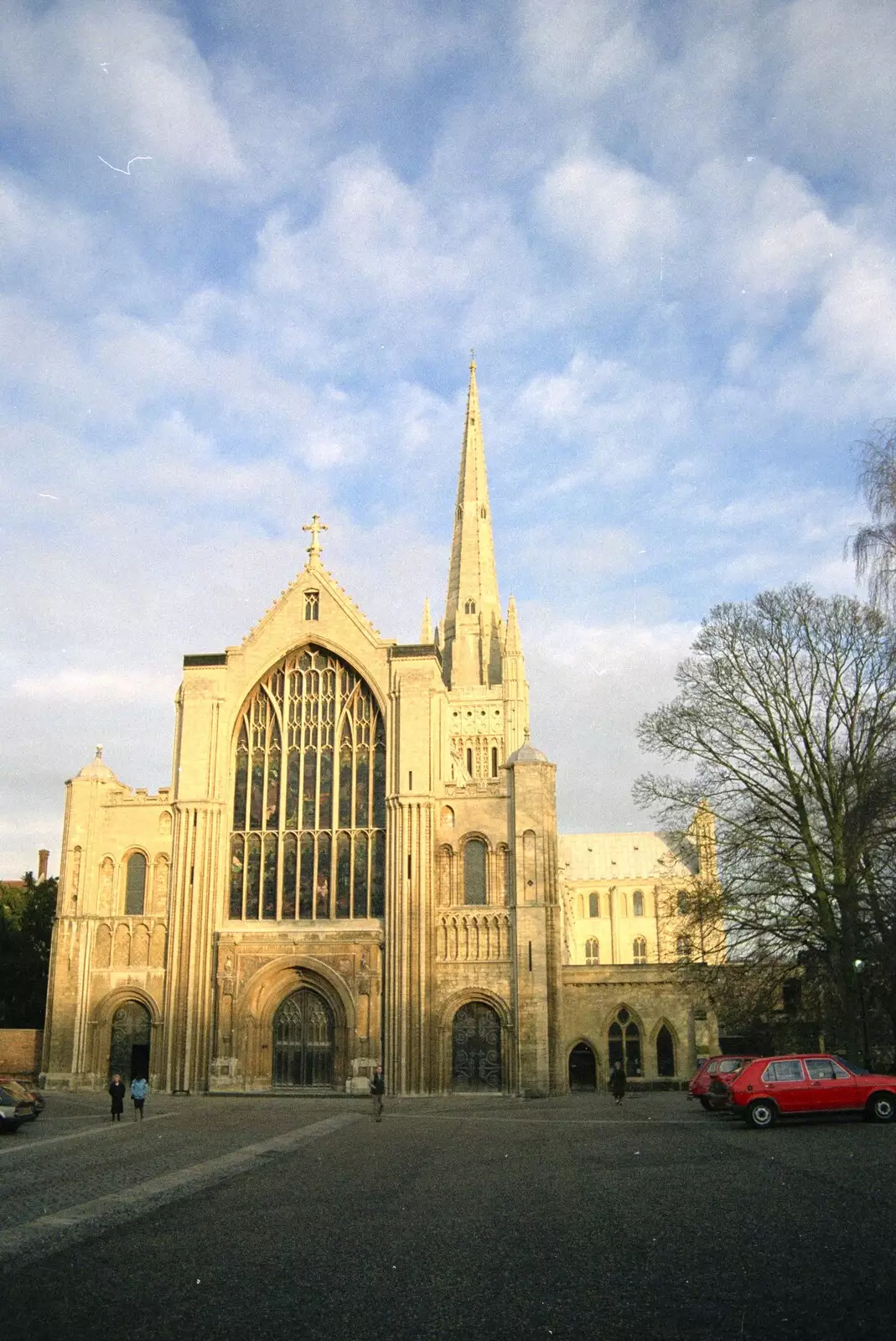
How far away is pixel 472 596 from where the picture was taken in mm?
80750

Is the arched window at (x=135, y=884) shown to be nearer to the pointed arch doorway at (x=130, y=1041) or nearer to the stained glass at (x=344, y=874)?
the pointed arch doorway at (x=130, y=1041)

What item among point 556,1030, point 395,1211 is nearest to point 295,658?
point 556,1030

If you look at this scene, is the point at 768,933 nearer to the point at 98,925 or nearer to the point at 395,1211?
the point at 395,1211

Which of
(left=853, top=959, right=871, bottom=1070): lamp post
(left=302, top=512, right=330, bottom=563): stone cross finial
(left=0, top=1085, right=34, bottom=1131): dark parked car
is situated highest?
(left=302, top=512, right=330, bottom=563): stone cross finial

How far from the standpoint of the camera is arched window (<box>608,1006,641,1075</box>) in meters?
48.2

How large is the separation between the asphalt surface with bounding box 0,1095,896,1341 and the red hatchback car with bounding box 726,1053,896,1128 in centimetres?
125

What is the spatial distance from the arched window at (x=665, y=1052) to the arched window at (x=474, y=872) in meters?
9.88

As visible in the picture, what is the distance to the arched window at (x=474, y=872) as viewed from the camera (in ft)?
146

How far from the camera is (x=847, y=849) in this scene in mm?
27594

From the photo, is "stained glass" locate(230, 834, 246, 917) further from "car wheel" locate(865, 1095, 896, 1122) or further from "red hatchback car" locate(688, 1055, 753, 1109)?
"car wheel" locate(865, 1095, 896, 1122)

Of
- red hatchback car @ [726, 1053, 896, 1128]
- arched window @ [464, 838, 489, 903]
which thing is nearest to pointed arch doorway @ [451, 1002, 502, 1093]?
arched window @ [464, 838, 489, 903]

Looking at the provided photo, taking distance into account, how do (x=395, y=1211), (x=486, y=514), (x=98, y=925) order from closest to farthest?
(x=395, y=1211) → (x=98, y=925) → (x=486, y=514)

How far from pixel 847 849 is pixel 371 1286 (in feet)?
66.7

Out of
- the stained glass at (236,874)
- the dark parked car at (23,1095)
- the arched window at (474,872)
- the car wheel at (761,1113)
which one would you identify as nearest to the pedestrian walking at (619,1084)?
the arched window at (474,872)
